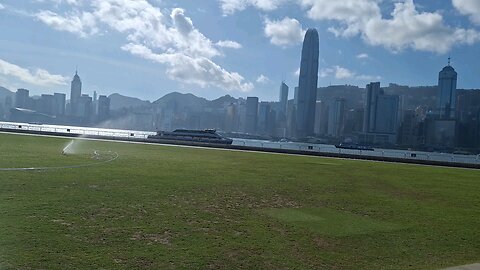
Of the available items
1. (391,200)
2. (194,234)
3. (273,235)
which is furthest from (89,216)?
(391,200)

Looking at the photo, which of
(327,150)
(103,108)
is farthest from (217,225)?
(103,108)

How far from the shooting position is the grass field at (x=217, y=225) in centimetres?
716

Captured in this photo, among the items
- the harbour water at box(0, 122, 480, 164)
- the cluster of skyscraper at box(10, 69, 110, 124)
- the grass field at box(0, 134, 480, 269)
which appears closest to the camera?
the grass field at box(0, 134, 480, 269)

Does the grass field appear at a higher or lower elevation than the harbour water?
lower

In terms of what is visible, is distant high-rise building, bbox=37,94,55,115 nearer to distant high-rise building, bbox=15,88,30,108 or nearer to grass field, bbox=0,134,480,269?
distant high-rise building, bbox=15,88,30,108

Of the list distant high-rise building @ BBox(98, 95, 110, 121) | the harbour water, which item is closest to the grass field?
the harbour water

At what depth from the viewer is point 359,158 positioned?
137ft

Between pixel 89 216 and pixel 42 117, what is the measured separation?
135533 mm

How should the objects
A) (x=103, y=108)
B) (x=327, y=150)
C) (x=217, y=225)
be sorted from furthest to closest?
(x=103, y=108), (x=327, y=150), (x=217, y=225)

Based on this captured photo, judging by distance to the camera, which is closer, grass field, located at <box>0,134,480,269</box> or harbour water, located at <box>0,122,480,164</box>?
grass field, located at <box>0,134,480,269</box>

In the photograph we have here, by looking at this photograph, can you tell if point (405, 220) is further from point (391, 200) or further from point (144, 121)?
point (144, 121)

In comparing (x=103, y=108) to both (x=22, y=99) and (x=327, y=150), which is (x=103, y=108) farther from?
(x=327, y=150)

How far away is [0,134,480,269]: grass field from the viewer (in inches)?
282

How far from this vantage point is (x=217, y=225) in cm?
945
